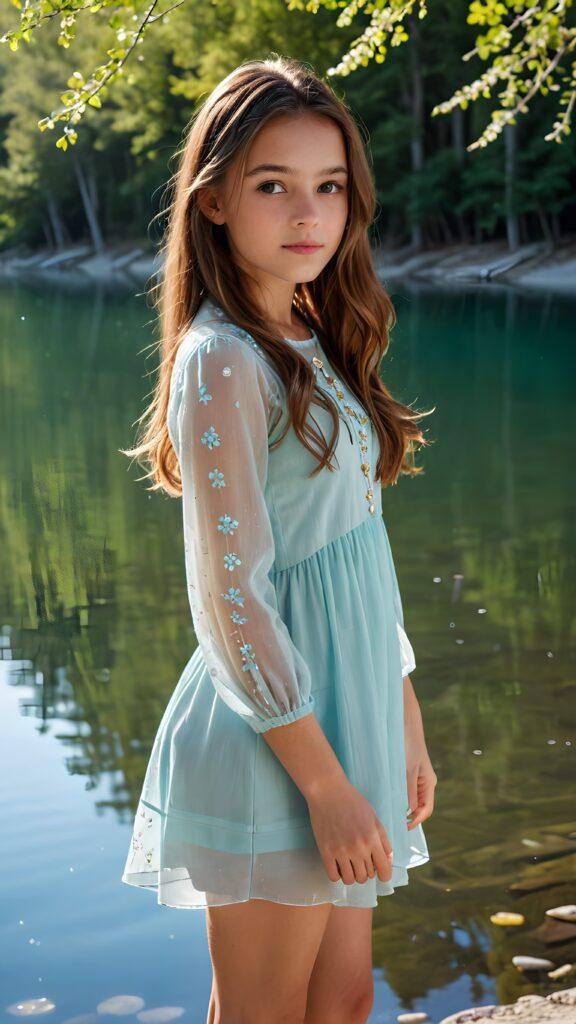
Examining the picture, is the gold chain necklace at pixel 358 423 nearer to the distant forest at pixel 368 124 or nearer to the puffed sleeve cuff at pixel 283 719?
the puffed sleeve cuff at pixel 283 719

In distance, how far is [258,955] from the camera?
6.25 feet

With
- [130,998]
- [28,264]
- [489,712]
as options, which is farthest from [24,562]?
[28,264]

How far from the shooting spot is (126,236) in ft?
155

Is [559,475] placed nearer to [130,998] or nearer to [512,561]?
[512,561]

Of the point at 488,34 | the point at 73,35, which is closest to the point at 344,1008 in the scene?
the point at 73,35

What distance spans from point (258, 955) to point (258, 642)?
1.57 ft

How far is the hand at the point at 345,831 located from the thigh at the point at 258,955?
4.6 inches

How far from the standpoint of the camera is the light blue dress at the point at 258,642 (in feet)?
5.91

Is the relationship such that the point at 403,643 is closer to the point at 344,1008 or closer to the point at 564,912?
the point at 344,1008

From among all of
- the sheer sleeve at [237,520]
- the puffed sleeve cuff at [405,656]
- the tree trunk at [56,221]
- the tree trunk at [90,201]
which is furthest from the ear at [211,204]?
the tree trunk at [56,221]

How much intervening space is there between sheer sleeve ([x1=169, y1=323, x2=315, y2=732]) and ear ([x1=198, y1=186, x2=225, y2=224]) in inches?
10.2

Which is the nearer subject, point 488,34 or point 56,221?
point 488,34

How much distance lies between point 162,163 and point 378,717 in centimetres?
4453

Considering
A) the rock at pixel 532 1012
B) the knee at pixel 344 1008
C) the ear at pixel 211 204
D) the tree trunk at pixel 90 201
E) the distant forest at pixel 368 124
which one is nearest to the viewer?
the ear at pixel 211 204
